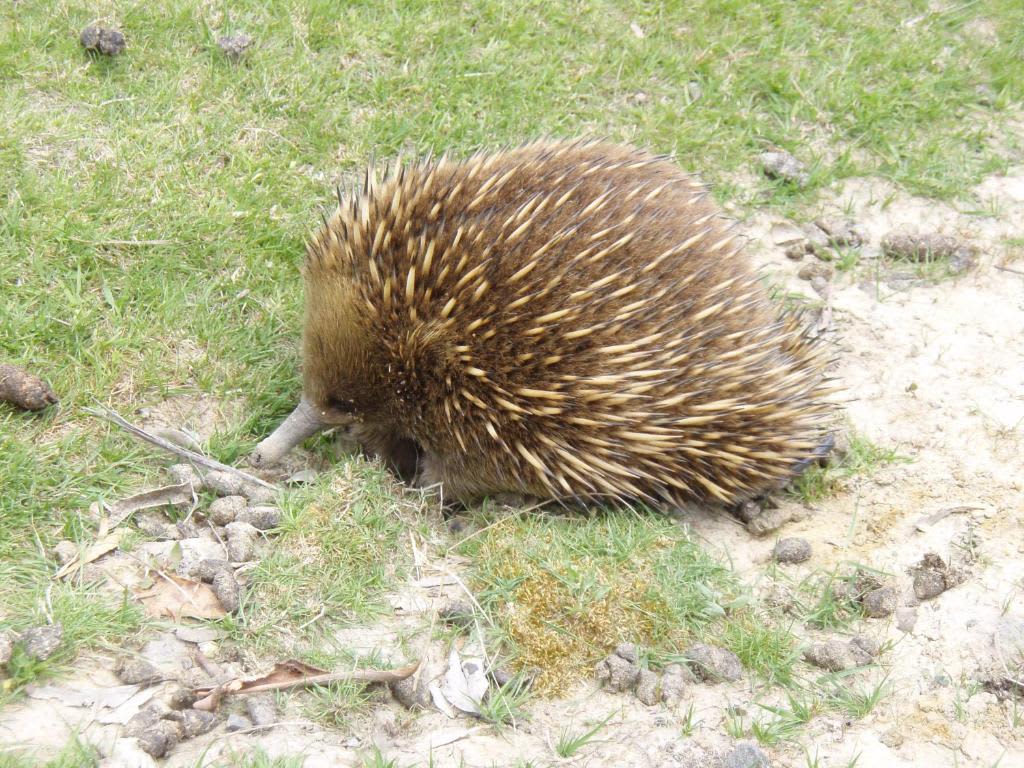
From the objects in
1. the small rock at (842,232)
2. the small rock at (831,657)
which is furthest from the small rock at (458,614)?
the small rock at (842,232)

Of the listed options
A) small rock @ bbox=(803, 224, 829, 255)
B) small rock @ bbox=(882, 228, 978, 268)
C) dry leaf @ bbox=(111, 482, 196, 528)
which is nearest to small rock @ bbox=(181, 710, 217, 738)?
dry leaf @ bbox=(111, 482, 196, 528)

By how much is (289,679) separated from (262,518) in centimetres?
69

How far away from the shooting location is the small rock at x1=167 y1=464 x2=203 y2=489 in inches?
141

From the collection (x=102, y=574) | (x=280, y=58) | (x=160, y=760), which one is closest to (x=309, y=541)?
(x=102, y=574)

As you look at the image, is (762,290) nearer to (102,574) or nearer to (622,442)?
(622,442)

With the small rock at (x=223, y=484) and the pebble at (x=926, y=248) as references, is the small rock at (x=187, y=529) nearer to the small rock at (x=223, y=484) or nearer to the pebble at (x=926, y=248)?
the small rock at (x=223, y=484)

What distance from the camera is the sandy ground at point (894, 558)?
9.20 feet

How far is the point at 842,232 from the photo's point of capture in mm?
5043

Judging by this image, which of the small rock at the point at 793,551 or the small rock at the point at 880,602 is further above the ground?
the small rock at the point at 880,602

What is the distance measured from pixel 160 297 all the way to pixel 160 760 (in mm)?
2011

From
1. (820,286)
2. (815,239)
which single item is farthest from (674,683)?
(815,239)

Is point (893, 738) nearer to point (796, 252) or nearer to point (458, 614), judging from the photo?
point (458, 614)

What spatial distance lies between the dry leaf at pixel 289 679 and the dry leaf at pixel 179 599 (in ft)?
0.97

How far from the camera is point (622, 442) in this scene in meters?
3.64
